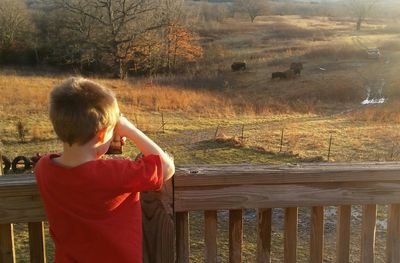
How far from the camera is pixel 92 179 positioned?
171 cm

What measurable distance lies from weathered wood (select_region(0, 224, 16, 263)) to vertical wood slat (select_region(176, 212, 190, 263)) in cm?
66

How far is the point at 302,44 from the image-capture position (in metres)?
45.7

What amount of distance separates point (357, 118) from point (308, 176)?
16.9 metres

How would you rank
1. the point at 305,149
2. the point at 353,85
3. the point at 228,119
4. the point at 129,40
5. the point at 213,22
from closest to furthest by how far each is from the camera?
the point at 305,149 → the point at 228,119 → the point at 353,85 → the point at 129,40 → the point at 213,22

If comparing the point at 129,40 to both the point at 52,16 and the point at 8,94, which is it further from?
the point at 8,94

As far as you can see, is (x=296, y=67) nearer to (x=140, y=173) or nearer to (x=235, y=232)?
(x=235, y=232)

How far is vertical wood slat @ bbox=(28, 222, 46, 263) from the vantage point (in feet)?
6.79

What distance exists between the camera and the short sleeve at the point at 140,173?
1.71 meters

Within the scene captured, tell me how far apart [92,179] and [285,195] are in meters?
0.81

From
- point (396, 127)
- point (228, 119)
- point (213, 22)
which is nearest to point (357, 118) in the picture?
point (396, 127)

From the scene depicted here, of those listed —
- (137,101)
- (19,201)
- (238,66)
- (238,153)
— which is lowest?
(137,101)

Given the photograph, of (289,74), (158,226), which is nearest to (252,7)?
(289,74)

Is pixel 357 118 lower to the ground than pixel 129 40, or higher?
lower

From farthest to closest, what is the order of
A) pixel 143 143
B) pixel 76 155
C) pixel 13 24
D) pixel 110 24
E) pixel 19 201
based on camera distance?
pixel 13 24 → pixel 110 24 → pixel 19 201 → pixel 143 143 → pixel 76 155
